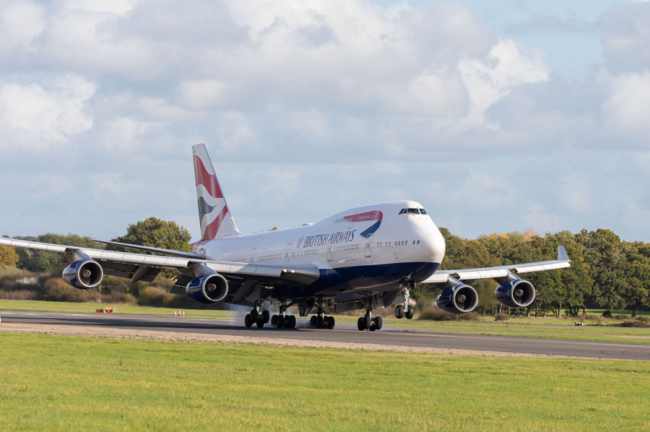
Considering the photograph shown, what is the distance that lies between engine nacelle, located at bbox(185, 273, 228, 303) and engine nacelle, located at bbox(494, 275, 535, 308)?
50.4 feet

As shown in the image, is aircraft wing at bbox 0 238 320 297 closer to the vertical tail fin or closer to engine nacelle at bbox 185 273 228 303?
engine nacelle at bbox 185 273 228 303

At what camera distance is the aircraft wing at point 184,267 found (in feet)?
122

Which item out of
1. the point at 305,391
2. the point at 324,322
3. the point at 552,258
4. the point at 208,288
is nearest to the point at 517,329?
the point at 324,322

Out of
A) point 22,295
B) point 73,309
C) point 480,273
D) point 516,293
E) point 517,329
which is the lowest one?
point 517,329

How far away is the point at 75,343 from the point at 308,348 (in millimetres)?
7309

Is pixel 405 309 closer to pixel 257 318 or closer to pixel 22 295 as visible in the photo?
pixel 257 318

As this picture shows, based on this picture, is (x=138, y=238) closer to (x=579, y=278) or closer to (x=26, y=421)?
(x=579, y=278)

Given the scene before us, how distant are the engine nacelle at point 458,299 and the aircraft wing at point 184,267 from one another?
283 inches

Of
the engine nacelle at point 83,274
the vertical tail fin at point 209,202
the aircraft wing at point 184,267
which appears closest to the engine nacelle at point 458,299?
the aircraft wing at point 184,267

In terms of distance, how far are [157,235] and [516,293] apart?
9564 centimetres

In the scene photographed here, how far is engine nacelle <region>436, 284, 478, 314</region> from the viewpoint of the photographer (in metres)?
40.7


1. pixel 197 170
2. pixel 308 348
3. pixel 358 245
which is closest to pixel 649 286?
pixel 197 170

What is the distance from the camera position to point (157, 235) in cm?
12912

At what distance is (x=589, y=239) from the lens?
127m
